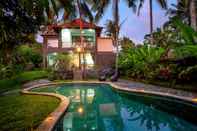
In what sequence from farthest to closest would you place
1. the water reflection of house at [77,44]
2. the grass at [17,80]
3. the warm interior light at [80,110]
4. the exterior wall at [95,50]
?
the water reflection of house at [77,44]
the exterior wall at [95,50]
the grass at [17,80]
the warm interior light at [80,110]

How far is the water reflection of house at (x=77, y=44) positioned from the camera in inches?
1388

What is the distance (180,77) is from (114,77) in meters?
10.8

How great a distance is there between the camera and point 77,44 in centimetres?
3547

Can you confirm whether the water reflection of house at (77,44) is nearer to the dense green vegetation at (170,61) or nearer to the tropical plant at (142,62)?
the dense green vegetation at (170,61)

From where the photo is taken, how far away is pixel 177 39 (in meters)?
16.8

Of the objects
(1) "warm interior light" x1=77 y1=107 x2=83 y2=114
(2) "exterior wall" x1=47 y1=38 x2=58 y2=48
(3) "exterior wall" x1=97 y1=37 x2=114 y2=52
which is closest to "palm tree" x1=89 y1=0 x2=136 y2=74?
(3) "exterior wall" x1=97 y1=37 x2=114 y2=52

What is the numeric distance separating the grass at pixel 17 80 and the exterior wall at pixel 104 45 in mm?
7196

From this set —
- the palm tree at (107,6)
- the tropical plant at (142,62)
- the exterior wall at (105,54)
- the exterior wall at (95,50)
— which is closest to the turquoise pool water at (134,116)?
the tropical plant at (142,62)

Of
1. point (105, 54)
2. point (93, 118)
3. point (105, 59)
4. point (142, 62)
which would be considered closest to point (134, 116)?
point (93, 118)

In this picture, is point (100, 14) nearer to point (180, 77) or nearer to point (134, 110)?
point (180, 77)

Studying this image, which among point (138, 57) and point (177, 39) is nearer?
point (177, 39)

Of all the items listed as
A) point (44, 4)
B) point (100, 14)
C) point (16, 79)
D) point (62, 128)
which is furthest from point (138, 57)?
point (44, 4)

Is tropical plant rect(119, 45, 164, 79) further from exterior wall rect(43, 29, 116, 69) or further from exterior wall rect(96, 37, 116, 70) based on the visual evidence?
exterior wall rect(43, 29, 116, 69)

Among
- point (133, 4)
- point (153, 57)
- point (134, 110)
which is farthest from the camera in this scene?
point (133, 4)
